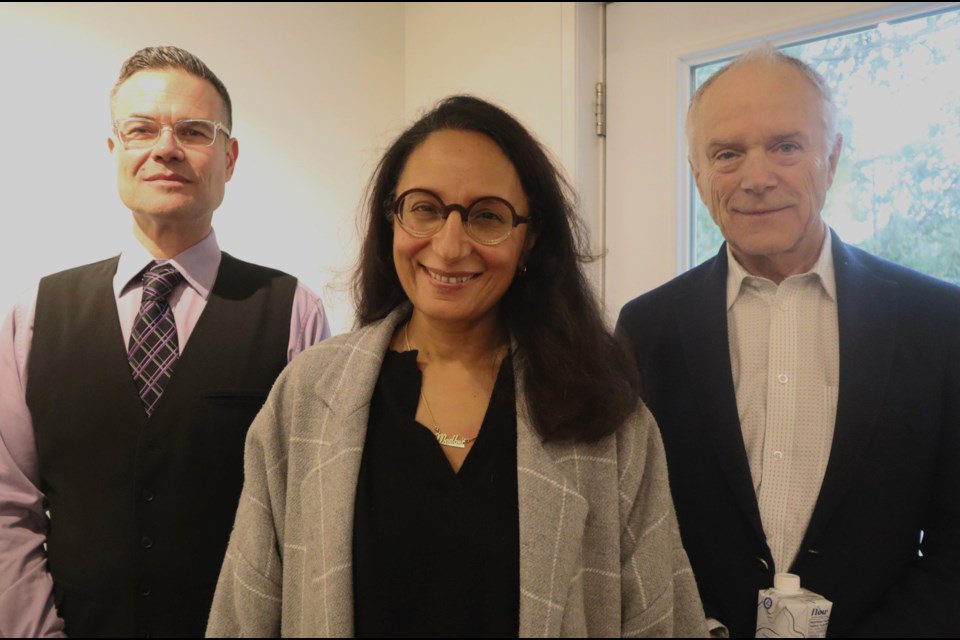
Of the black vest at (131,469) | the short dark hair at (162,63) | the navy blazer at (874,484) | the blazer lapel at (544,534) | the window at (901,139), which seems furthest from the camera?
the window at (901,139)

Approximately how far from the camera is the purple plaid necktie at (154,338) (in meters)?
1.44

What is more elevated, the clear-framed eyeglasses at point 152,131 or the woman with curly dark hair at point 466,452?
the clear-framed eyeglasses at point 152,131

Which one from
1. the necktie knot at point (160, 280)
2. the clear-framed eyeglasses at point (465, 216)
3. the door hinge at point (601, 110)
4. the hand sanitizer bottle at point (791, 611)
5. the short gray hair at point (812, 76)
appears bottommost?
the hand sanitizer bottle at point (791, 611)

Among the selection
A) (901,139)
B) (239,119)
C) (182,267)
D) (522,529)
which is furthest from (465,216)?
(239,119)

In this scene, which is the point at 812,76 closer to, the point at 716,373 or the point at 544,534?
the point at 716,373

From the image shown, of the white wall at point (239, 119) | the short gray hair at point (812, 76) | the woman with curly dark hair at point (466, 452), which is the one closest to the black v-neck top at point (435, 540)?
the woman with curly dark hair at point (466, 452)

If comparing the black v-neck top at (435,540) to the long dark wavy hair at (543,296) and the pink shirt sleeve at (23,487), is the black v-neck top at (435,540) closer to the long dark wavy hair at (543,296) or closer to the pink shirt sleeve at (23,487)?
the long dark wavy hair at (543,296)

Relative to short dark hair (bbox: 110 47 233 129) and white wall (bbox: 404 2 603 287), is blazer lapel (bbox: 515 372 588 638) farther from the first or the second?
white wall (bbox: 404 2 603 287)

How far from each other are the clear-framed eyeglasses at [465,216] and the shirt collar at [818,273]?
483 millimetres

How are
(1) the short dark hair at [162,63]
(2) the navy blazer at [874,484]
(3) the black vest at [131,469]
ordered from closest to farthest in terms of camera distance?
(2) the navy blazer at [874,484], (3) the black vest at [131,469], (1) the short dark hair at [162,63]

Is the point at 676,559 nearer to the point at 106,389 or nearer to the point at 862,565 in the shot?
the point at 862,565

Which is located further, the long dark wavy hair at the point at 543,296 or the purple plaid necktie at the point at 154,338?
the purple plaid necktie at the point at 154,338

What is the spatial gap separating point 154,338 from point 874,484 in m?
1.30

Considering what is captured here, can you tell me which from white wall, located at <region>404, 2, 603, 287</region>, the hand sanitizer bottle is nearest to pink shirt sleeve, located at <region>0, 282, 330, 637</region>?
the hand sanitizer bottle
